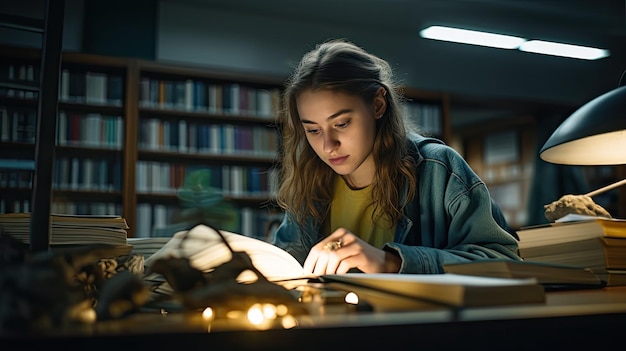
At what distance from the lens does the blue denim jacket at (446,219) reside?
1.20 m

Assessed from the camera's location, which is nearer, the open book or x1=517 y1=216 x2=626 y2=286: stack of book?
A: the open book

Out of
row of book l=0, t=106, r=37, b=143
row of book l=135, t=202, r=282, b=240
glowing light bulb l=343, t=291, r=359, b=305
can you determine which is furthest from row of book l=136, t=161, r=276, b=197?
glowing light bulb l=343, t=291, r=359, b=305

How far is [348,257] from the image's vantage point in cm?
102

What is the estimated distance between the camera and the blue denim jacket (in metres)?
1.20

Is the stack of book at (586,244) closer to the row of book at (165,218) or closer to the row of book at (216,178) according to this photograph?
the row of book at (165,218)

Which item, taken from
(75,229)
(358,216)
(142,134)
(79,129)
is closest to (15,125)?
(79,129)

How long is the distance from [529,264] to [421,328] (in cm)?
37

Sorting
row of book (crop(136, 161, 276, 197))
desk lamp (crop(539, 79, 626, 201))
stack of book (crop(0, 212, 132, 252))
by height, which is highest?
row of book (crop(136, 161, 276, 197))

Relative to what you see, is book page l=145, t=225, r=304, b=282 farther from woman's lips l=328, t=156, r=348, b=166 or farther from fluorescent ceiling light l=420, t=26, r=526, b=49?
fluorescent ceiling light l=420, t=26, r=526, b=49

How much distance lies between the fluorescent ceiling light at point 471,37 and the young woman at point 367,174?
394cm

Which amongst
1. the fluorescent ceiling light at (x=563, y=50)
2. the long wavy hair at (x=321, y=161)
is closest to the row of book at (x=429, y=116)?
the fluorescent ceiling light at (x=563, y=50)

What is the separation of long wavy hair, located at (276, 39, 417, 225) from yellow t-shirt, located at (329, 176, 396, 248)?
0.08 ft

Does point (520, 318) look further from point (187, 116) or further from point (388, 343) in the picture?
point (187, 116)

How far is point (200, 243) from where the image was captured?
22.6 inches
